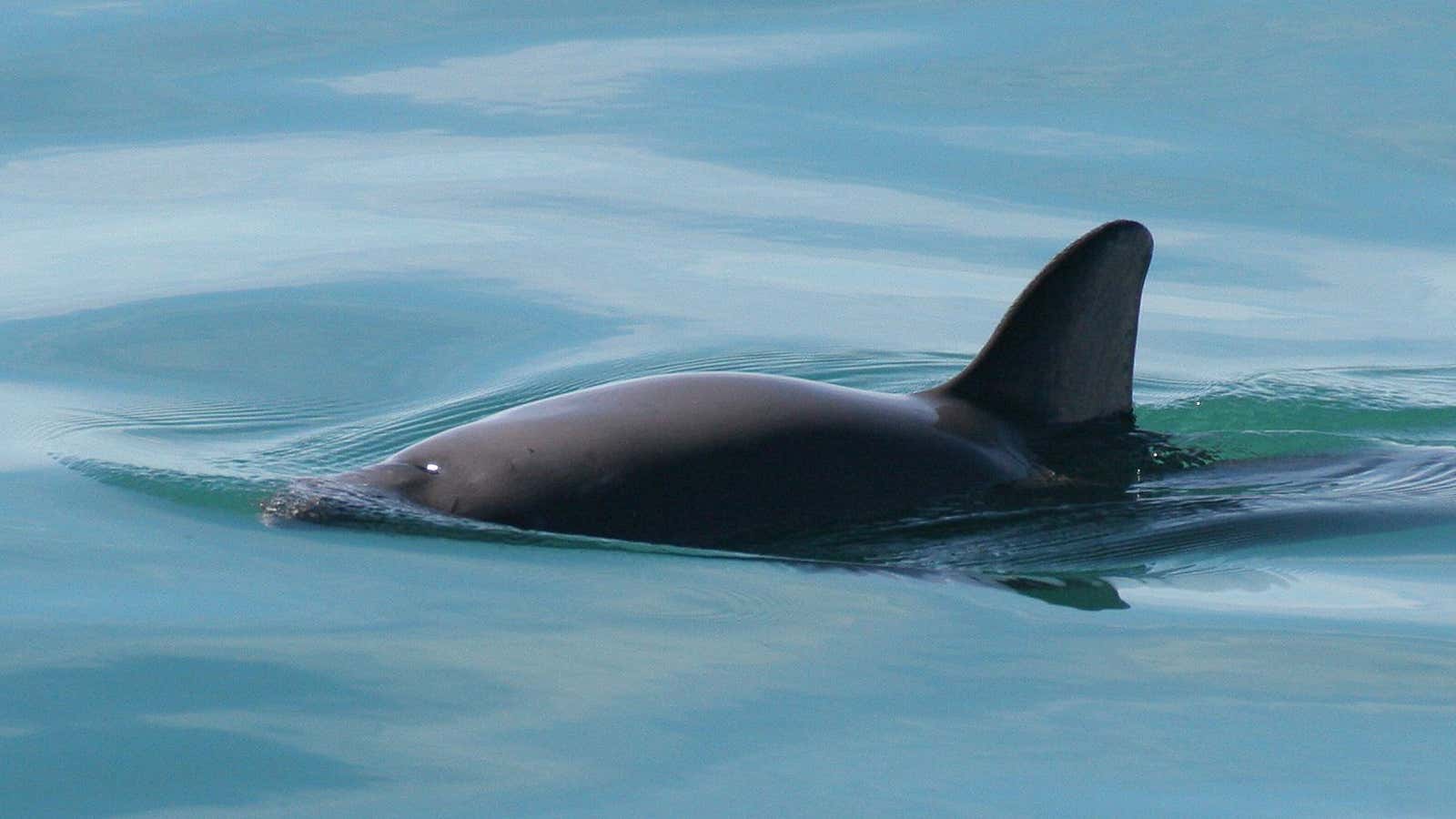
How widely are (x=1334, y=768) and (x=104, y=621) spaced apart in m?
3.19

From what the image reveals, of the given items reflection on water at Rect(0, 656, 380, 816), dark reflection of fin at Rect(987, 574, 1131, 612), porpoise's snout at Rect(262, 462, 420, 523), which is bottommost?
reflection on water at Rect(0, 656, 380, 816)

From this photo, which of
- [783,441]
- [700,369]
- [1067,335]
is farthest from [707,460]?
[700,369]

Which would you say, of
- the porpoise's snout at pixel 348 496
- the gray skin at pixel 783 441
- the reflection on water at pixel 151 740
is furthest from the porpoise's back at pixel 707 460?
the reflection on water at pixel 151 740

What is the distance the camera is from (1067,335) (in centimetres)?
743

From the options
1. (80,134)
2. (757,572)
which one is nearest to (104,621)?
(757,572)

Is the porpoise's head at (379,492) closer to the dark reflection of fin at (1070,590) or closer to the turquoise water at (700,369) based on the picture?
the turquoise water at (700,369)

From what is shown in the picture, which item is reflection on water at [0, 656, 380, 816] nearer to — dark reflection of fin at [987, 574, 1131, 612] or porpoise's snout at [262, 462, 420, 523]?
porpoise's snout at [262, 462, 420, 523]

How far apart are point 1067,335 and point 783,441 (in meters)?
1.26

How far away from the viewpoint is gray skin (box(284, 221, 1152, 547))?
257 inches

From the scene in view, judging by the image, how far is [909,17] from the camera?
61.4ft

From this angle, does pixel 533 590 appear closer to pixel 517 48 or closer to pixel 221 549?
pixel 221 549

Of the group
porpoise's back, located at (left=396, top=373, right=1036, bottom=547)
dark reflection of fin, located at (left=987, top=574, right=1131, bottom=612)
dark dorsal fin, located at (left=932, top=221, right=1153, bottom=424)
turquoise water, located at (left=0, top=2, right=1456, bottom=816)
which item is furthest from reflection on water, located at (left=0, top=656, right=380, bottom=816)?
dark dorsal fin, located at (left=932, top=221, right=1153, bottom=424)

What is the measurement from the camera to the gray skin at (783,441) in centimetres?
652

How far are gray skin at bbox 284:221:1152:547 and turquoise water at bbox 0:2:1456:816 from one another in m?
0.16
